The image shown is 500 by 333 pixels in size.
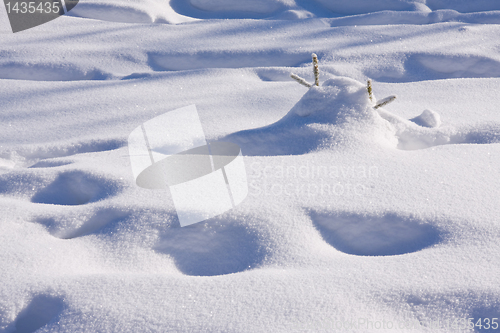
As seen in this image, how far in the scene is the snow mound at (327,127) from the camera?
4.41ft

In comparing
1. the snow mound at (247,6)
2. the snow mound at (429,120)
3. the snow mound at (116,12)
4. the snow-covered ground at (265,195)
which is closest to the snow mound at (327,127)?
the snow-covered ground at (265,195)

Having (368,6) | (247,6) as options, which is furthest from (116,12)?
(368,6)

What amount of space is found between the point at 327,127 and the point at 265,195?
38 cm

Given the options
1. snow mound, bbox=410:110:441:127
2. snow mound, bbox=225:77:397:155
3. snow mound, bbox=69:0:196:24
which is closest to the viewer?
snow mound, bbox=225:77:397:155

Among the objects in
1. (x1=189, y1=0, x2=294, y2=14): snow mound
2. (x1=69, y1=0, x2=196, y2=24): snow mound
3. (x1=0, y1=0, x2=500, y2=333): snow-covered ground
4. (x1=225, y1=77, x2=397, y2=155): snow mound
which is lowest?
(x1=0, y1=0, x2=500, y2=333): snow-covered ground

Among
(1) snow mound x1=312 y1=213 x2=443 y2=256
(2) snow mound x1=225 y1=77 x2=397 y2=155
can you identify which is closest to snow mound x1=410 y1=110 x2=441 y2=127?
(2) snow mound x1=225 y1=77 x2=397 y2=155

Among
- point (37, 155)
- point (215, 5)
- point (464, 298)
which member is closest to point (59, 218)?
point (37, 155)

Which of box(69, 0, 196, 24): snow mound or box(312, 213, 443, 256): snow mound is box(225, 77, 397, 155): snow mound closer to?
box(312, 213, 443, 256): snow mound

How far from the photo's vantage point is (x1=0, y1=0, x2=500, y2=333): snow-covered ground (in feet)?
2.70

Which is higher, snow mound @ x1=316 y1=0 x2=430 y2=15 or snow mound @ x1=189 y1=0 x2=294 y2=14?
snow mound @ x1=189 y1=0 x2=294 y2=14

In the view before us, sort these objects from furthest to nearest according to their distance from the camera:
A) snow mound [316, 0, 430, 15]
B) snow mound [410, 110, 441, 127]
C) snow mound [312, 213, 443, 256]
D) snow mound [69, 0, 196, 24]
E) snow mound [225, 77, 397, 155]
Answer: snow mound [316, 0, 430, 15]
snow mound [69, 0, 196, 24]
snow mound [410, 110, 441, 127]
snow mound [225, 77, 397, 155]
snow mound [312, 213, 443, 256]

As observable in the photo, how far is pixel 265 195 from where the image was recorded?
1141 millimetres

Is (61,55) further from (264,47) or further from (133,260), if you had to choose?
(133,260)

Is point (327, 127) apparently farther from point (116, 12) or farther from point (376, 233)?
point (116, 12)
